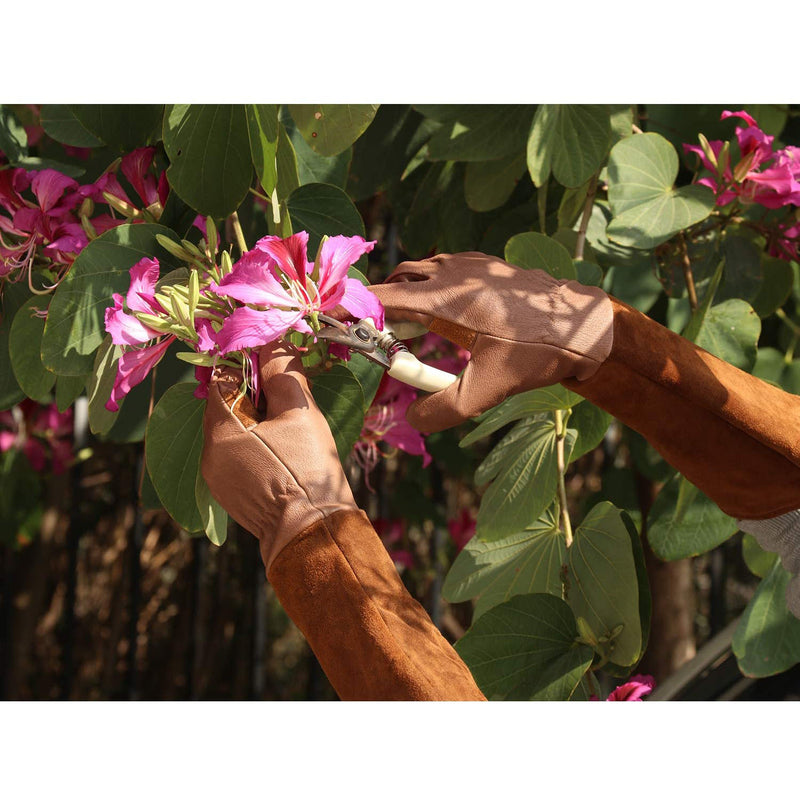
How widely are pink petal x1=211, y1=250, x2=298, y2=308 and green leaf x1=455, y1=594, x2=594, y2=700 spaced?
0.46 m

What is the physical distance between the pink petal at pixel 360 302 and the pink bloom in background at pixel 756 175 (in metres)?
0.57

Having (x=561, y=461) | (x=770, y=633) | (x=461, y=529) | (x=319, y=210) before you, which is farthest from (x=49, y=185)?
(x=461, y=529)

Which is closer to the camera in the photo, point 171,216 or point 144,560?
point 171,216

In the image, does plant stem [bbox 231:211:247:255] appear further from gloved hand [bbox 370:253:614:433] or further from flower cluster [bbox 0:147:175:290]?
gloved hand [bbox 370:253:614:433]

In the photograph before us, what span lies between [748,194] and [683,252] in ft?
0.34

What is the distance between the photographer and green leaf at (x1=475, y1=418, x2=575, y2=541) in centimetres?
107

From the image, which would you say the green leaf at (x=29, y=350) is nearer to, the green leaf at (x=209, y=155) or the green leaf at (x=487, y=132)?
the green leaf at (x=209, y=155)

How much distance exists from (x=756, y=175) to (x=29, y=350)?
0.82 meters

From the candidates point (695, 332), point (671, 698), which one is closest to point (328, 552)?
point (695, 332)

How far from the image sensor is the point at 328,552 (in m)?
0.69

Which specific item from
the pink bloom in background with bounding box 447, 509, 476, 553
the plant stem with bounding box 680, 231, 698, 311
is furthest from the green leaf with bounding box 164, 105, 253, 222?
the pink bloom in background with bounding box 447, 509, 476, 553

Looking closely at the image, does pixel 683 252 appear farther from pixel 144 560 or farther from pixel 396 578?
pixel 144 560

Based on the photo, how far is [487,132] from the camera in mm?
1131

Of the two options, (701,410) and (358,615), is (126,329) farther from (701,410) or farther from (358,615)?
(701,410)
